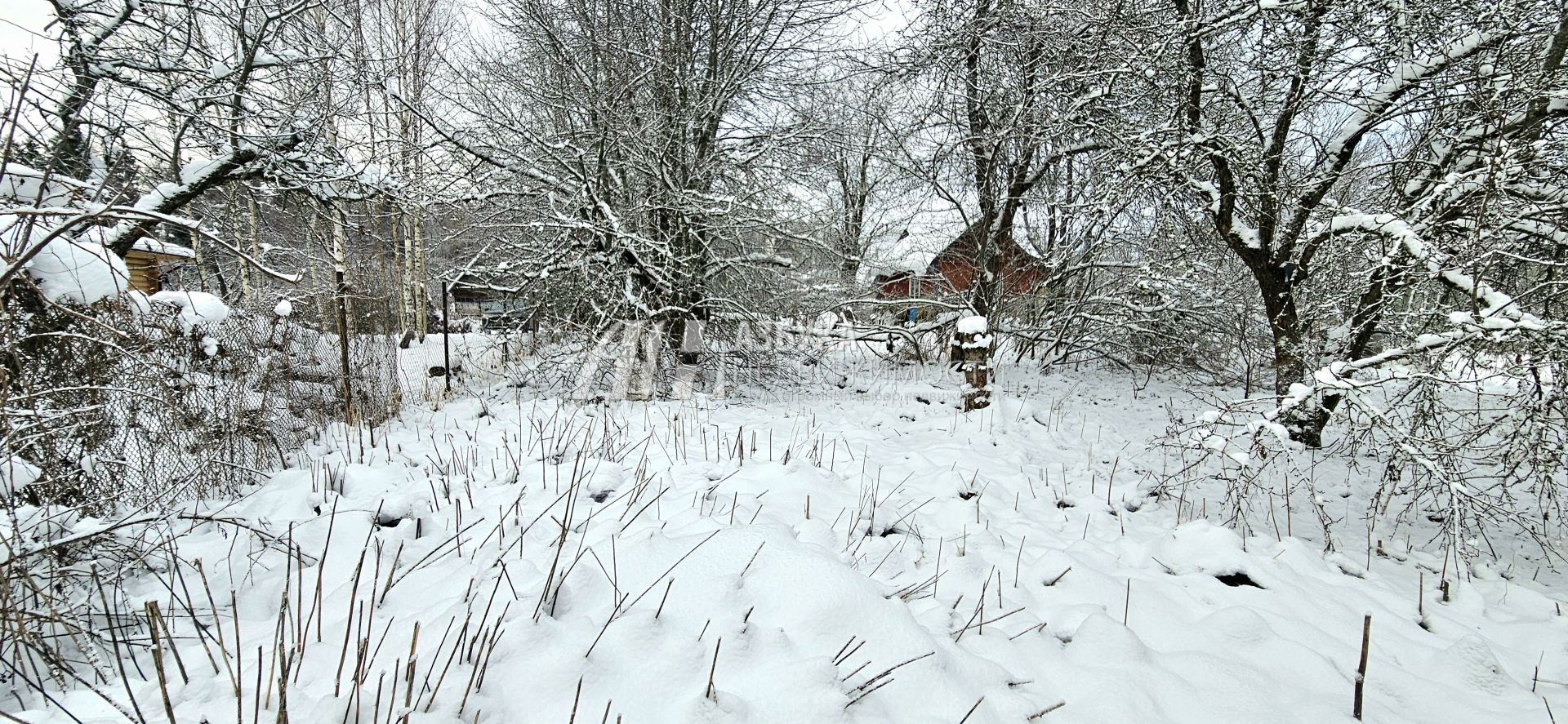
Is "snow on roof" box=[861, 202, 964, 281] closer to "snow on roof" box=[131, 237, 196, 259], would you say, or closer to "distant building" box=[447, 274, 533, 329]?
"distant building" box=[447, 274, 533, 329]

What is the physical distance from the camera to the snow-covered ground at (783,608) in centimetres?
165

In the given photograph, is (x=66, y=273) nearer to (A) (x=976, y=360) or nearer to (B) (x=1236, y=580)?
(B) (x=1236, y=580)

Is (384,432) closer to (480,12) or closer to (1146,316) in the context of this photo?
(480,12)

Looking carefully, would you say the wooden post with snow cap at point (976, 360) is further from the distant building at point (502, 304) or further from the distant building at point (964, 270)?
the distant building at point (502, 304)

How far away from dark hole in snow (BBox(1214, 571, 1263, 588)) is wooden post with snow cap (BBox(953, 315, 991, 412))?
4.31 m

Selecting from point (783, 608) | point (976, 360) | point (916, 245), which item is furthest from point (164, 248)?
point (916, 245)

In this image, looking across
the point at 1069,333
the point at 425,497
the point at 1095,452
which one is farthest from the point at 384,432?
the point at 1069,333

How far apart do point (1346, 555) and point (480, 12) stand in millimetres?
10434

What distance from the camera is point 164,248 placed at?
8.29 feet

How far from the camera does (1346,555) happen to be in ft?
11.2

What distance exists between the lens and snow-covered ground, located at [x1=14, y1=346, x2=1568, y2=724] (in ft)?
5.41

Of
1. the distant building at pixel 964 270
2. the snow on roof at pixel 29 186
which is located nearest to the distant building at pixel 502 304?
the snow on roof at pixel 29 186

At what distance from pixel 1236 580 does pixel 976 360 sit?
14.7 feet

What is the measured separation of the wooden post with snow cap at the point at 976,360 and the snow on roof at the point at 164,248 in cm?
658
